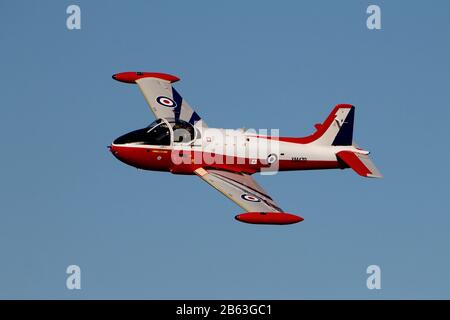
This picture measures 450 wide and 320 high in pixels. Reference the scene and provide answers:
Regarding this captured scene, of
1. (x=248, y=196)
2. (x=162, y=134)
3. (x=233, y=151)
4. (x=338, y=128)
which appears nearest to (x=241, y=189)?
(x=248, y=196)

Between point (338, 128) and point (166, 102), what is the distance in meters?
9.32

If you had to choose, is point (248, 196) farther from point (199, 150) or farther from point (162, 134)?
point (162, 134)

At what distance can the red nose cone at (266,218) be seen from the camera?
43.7 meters

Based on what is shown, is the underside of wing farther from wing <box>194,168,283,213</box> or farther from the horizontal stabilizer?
the horizontal stabilizer

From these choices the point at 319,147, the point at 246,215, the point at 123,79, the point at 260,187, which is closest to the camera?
the point at 246,215

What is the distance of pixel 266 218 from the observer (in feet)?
144

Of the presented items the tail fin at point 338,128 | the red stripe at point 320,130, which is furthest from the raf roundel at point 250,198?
the tail fin at point 338,128

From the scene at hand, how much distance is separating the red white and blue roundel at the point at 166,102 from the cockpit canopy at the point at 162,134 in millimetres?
3437

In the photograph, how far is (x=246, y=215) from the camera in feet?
144

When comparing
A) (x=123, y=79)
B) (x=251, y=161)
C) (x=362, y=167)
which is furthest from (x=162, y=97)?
(x=362, y=167)

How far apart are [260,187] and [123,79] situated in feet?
40.5

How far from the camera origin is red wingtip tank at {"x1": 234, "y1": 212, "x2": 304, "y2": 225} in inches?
1720

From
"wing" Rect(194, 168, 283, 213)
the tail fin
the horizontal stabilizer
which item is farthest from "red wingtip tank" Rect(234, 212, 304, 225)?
the tail fin

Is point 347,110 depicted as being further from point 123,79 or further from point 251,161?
point 123,79
